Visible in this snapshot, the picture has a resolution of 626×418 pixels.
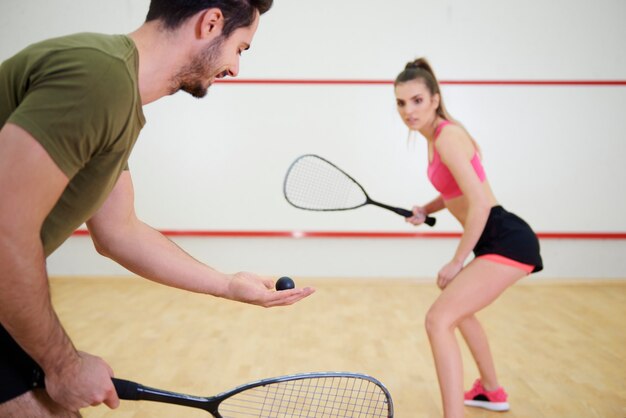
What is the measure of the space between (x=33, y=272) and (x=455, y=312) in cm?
138

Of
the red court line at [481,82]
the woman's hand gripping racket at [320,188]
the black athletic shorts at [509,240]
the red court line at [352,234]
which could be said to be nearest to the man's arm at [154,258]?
the black athletic shorts at [509,240]

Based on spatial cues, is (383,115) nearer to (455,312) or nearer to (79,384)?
(455,312)

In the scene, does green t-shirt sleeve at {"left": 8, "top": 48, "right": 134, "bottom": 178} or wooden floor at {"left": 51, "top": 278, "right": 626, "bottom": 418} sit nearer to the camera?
green t-shirt sleeve at {"left": 8, "top": 48, "right": 134, "bottom": 178}

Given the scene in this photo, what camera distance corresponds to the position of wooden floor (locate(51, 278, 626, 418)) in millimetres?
2262

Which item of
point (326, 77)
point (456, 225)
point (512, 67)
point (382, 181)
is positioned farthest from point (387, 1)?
point (456, 225)

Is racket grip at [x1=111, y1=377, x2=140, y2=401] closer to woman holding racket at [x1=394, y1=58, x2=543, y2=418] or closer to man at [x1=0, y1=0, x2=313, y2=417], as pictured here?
man at [x1=0, y1=0, x2=313, y2=417]

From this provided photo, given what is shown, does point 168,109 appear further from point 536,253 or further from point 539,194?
point 536,253

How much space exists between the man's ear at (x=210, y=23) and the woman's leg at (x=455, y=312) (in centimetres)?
122

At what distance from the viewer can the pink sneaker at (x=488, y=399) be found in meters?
2.12

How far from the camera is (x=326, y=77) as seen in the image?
4.56 m

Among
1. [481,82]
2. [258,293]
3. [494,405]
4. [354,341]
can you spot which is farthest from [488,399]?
[481,82]

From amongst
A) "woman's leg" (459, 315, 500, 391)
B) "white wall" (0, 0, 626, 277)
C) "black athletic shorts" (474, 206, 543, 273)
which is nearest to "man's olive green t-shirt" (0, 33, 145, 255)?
"black athletic shorts" (474, 206, 543, 273)

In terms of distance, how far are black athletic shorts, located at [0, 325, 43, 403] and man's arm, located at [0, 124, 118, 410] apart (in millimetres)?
45

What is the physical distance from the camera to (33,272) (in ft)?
2.34
